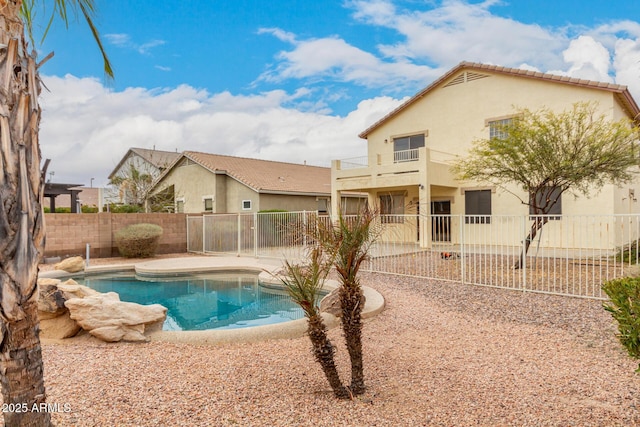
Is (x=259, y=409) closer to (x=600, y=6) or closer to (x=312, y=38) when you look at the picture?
(x=312, y=38)

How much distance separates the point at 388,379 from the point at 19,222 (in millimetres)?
3859

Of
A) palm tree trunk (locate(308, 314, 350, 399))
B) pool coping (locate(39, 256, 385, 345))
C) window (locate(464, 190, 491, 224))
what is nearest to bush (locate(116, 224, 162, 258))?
pool coping (locate(39, 256, 385, 345))

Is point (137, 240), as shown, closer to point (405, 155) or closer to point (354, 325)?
point (405, 155)

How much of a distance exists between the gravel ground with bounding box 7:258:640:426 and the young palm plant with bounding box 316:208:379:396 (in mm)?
411

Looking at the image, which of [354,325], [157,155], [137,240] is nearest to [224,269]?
[137,240]

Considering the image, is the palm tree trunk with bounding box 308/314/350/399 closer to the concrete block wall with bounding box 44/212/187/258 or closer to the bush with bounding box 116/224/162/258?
the bush with bounding box 116/224/162/258

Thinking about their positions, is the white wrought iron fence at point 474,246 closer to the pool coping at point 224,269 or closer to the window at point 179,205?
the pool coping at point 224,269

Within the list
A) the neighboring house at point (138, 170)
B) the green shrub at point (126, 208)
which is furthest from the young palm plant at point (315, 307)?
the neighboring house at point (138, 170)

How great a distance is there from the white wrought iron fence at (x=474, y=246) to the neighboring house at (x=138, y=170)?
8992 millimetres

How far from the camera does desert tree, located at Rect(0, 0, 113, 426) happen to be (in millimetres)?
2254

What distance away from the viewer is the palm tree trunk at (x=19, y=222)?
2254 mm

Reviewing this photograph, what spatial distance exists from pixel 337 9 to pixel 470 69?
10334 mm

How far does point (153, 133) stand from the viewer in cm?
3019

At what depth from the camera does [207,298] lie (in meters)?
11.3
